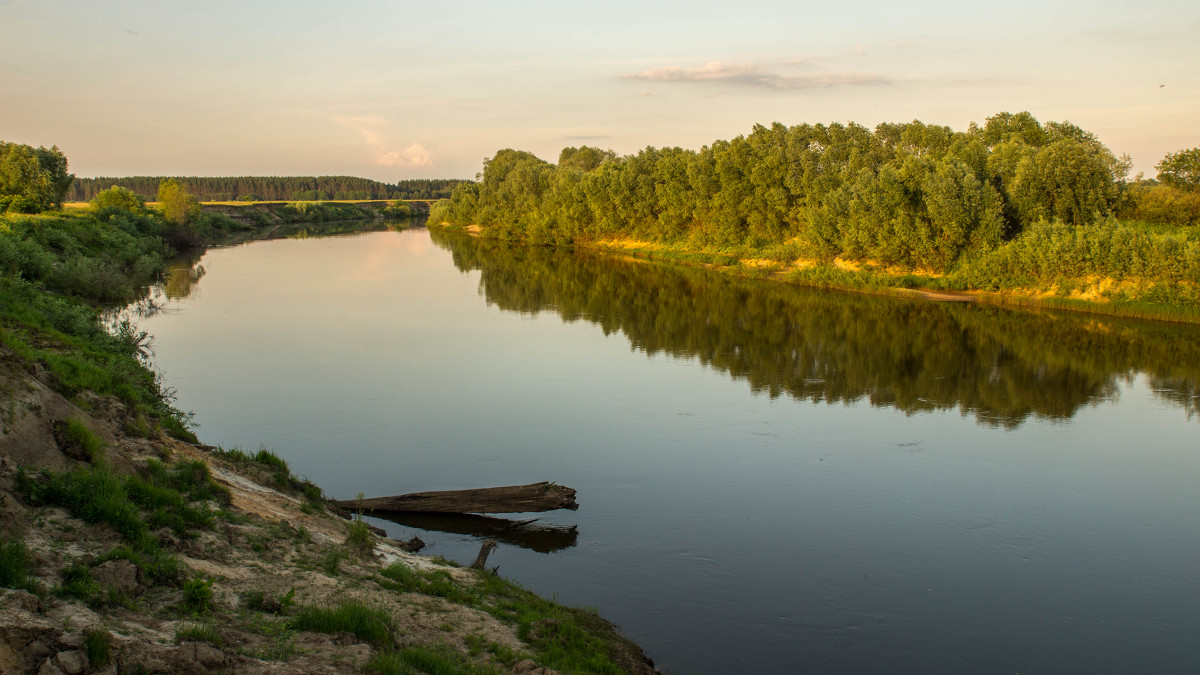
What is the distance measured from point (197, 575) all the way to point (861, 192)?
4238 cm

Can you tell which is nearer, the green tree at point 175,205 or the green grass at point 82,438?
the green grass at point 82,438

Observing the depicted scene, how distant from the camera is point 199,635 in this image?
594 centimetres

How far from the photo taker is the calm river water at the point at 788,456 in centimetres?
1030

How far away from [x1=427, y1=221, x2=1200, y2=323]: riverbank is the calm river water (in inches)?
56.9

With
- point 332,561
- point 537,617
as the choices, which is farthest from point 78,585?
point 537,617

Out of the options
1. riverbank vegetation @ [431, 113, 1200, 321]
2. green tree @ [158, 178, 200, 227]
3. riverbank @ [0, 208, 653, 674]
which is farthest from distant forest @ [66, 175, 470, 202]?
riverbank @ [0, 208, 653, 674]

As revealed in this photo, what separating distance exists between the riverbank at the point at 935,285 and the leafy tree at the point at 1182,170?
56.4ft

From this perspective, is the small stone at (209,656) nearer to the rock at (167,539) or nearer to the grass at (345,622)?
the grass at (345,622)

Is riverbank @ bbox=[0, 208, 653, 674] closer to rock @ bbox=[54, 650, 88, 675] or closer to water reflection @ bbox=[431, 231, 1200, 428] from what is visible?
rock @ bbox=[54, 650, 88, 675]

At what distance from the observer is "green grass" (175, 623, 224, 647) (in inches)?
232

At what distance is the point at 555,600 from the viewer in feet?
33.9

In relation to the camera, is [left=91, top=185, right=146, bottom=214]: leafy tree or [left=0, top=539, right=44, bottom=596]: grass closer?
[left=0, top=539, right=44, bottom=596]: grass

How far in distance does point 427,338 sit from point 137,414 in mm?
17320

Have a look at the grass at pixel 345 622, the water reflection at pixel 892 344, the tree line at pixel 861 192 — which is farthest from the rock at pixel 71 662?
the tree line at pixel 861 192
